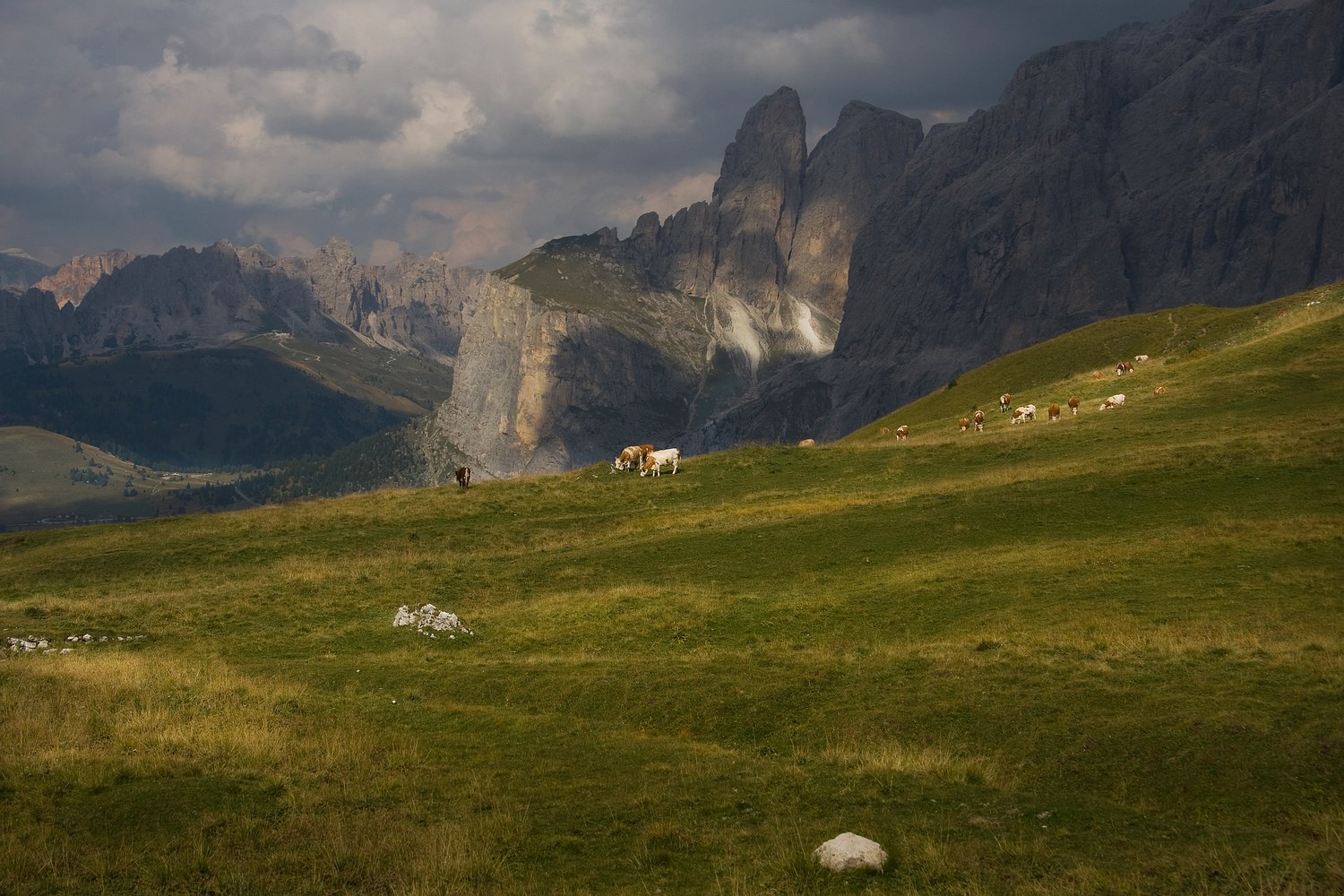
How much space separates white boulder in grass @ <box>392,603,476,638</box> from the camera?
3164 centimetres

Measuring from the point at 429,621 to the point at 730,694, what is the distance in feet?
42.8

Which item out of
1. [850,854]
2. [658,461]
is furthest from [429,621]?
[658,461]

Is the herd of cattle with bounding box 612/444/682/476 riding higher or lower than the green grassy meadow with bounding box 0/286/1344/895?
higher

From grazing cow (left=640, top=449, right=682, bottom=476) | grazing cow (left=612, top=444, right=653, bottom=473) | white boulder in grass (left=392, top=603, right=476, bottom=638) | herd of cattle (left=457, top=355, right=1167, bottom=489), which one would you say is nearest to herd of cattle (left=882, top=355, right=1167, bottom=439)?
herd of cattle (left=457, top=355, right=1167, bottom=489)

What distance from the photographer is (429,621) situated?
105ft

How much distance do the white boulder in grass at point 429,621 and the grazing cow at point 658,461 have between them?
2566cm

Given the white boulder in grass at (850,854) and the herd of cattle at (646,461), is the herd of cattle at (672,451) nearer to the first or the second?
the herd of cattle at (646,461)

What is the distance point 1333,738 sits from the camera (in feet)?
52.2

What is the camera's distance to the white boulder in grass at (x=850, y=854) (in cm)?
1252

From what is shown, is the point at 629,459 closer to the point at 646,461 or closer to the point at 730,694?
the point at 646,461

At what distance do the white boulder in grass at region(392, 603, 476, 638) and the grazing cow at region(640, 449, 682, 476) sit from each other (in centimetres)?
2566

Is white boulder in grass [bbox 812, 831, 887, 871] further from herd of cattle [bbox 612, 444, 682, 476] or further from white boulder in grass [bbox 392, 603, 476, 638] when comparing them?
herd of cattle [bbox 612, 444, 682, 476]

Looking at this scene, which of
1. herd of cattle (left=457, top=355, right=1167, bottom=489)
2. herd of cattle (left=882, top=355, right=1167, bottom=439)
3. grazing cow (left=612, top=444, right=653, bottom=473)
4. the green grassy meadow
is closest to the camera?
the green grassy meadow

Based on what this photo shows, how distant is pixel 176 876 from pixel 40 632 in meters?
22.9
